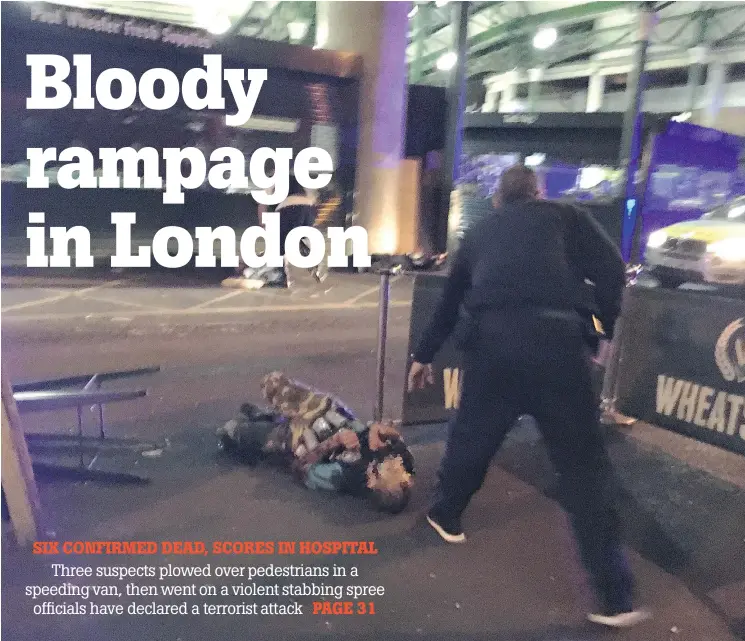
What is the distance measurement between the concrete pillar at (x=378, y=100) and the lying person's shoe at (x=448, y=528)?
5319 mm

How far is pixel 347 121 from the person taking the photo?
8773 millimetres

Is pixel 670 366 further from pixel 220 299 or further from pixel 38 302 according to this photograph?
pixel 38 302

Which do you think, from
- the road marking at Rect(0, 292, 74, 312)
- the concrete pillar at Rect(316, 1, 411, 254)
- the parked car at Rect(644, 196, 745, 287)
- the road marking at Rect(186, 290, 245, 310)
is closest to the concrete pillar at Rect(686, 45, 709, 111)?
the concrete pillar at Rect(316, 1, 411, 254)

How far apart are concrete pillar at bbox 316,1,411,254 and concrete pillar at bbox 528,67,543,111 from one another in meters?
7.34

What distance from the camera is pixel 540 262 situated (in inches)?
90.9

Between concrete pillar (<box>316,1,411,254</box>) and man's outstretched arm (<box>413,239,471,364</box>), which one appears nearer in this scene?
man's outstretched arm (<box>413,239,471,364</box>)

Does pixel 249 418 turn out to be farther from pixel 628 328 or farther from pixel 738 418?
pixel 738 418

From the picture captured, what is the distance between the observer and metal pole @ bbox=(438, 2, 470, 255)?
7500 millimetres

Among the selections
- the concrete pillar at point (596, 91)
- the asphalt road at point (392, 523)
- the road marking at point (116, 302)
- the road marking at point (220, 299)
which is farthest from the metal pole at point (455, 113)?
the concrete pillar at point (596, 91)

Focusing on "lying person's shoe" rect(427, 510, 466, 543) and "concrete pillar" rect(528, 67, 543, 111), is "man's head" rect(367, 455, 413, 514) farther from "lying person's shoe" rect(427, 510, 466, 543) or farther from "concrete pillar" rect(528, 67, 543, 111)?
"concrete pillar" rect(528, 67, 543, 111)

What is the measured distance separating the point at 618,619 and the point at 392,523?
993 mm

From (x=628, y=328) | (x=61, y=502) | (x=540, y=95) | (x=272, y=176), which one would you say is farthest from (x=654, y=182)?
(x=540, y=95)

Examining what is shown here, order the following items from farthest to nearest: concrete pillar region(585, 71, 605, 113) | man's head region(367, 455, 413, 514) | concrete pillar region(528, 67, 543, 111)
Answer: concrete pillar region(528, 67, 543, 111), concrete pillar region(585, 71, 605, 113), man's head region(367, 455, 413, 514)

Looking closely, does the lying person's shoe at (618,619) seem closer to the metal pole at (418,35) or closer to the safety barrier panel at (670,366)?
the safety barrier panel at (670,366)
